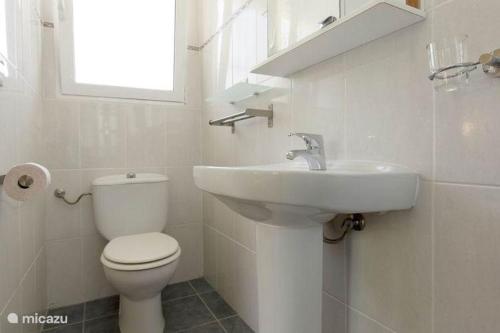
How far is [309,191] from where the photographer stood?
63cm

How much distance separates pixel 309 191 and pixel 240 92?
101 centimetres

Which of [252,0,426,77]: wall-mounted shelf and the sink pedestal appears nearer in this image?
[252,0,426,77]: wall-mounted shelf

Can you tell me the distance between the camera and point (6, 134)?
0.99m

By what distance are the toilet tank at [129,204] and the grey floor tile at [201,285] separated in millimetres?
524

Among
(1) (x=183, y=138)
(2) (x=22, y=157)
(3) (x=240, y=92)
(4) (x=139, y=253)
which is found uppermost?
(3) (x=240, y=92)

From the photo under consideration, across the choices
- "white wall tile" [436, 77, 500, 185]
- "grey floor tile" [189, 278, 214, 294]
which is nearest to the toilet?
"grey floor tile" [189, 278, 214, 294]

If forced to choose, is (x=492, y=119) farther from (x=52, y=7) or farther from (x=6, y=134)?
(x=52, y=7)

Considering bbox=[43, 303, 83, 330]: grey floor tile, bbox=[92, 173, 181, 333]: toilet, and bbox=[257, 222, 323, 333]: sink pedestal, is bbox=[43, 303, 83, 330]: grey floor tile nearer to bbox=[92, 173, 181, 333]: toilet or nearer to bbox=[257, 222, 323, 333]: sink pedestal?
bbox=[92, 173, 181, 333]: toilet

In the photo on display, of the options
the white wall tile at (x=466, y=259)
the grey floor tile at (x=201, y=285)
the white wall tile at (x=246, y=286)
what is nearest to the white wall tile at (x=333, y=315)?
the white wall tile at (x=466, y=259)

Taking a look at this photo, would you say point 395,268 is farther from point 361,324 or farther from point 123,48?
point 123,48

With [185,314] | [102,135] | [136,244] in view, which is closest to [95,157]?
[102,135]

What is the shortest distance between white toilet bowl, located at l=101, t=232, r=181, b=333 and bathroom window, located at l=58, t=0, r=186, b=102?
99 centimetres

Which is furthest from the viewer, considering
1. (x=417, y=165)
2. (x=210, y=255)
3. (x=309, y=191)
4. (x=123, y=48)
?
(x=210, y=255)

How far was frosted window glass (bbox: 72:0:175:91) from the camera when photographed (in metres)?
1.80
